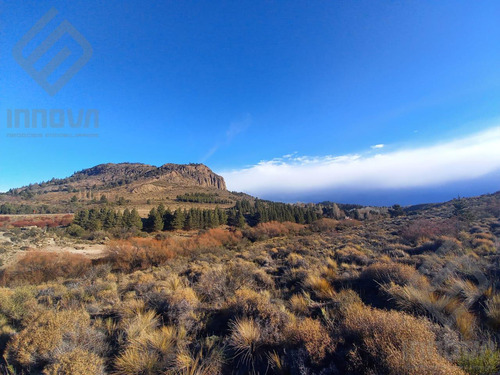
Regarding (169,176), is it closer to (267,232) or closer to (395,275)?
(267,232)

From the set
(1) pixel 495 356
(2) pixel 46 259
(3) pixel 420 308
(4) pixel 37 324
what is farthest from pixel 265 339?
(2) pixel 46 259

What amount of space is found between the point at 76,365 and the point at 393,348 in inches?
175

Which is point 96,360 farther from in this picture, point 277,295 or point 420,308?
point 420,308

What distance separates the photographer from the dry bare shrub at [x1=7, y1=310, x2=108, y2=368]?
3180mm

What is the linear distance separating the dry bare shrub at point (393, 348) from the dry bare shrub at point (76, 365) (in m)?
3.74

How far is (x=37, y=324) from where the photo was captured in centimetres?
380

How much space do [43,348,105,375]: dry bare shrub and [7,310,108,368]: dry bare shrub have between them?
22 centimetres

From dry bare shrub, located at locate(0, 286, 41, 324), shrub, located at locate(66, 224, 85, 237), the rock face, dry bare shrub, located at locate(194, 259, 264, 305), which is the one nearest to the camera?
dry bare shrub, located at locate(0, 286, 41, 324)

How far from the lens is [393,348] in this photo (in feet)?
8.05

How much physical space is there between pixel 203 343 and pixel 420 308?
15.2 ft

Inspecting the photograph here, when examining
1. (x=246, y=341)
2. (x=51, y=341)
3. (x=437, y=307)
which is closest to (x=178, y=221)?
(x=51, y=341)

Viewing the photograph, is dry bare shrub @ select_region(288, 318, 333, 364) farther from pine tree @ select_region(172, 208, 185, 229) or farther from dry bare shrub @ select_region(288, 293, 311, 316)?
pine tree @ select_region(172, 208, 185, 229)

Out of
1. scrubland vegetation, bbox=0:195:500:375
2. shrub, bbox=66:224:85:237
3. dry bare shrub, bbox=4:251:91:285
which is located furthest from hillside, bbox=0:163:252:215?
scrubland vegetation, bbox=0:195:500:375

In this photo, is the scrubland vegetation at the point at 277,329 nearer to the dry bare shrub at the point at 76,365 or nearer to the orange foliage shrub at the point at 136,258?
the dry bare shrub at the point at 76,365
